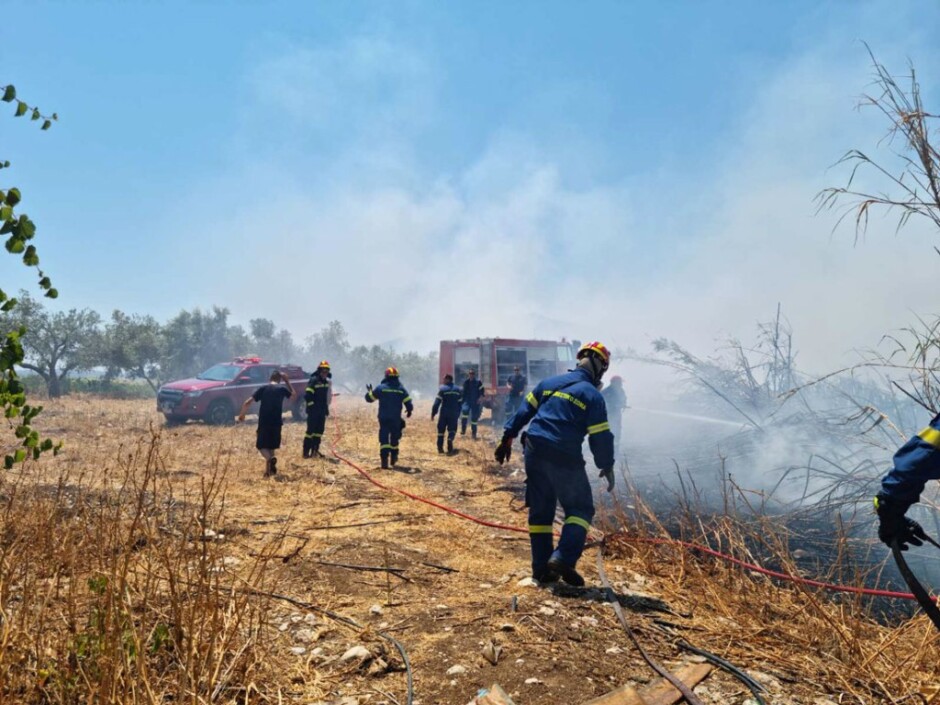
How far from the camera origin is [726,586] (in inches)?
158

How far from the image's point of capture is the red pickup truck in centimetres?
1317

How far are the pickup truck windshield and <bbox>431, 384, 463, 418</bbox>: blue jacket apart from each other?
6341 millimetres

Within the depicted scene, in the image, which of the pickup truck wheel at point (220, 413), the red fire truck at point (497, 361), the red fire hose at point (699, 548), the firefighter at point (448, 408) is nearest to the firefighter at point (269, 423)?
the red fire hose at point (699, 548)

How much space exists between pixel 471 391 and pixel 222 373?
6.80 m

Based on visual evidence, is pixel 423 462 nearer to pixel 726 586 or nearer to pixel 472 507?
pixel 472 507

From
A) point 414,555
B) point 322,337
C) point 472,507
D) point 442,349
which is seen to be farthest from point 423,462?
point 322,337

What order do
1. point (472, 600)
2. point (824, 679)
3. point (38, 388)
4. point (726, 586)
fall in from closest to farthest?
point (824, 679) < point (472, 600) < point (726, 586) < point (38, 388)

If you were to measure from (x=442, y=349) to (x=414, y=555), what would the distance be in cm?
1241

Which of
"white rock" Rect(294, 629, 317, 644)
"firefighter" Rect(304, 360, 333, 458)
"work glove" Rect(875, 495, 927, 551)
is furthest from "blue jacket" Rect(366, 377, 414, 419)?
"work glove" Rect(875, 495, 927, 551)

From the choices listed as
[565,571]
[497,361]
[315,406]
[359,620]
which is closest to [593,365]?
[565,571]

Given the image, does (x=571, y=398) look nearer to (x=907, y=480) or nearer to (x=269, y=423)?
(x=907, y=480)

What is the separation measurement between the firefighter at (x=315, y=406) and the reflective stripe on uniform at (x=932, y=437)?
8.12 m

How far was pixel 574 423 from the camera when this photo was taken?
13.3ft

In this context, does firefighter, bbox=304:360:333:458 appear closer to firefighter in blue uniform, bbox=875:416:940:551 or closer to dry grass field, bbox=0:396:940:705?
dry grass field, bbox=0:396:940:705
